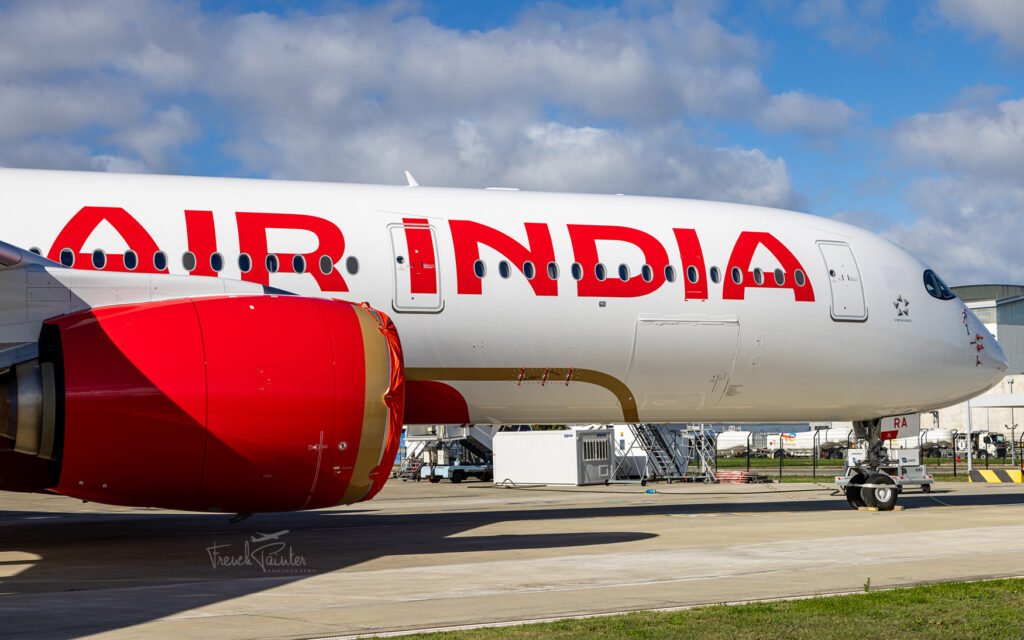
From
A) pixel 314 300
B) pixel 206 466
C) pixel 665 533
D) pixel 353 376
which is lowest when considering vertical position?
pixel 665 533

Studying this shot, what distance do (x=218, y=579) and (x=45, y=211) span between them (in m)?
5.57

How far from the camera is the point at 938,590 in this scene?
960 cm

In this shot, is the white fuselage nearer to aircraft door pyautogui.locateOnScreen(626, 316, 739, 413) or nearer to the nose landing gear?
aircraft door pyautogui.locateOnScreen(626, 316, 739, 413)

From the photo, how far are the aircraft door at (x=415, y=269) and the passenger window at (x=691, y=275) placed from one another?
3.88m

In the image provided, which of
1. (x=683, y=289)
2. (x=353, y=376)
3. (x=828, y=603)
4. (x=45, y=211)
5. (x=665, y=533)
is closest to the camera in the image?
(x=828, y=603)

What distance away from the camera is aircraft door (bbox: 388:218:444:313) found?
15.4 meters

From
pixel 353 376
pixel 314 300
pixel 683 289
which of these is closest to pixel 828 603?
pixel 353 376

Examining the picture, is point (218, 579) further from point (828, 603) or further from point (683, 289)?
point (683, 289)

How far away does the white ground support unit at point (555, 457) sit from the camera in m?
35.9

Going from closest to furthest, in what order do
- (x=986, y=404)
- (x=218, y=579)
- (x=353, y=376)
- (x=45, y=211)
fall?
1. (x=218, y=579)
2. (x=353, y=376)
3. (x=45, y=211)
4. (x=986, y=404)

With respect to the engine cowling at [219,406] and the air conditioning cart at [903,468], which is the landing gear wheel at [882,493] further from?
the engine cowling at [219,406]

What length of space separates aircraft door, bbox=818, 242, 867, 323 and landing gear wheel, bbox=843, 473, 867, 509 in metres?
3.02

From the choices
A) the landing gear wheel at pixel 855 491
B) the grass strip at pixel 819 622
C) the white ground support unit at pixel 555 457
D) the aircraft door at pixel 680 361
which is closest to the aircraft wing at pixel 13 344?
the grass strip at pixel 819 622

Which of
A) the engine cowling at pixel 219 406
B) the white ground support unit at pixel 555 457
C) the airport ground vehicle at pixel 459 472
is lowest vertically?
the airport ground vehicle at pixel 459 472
